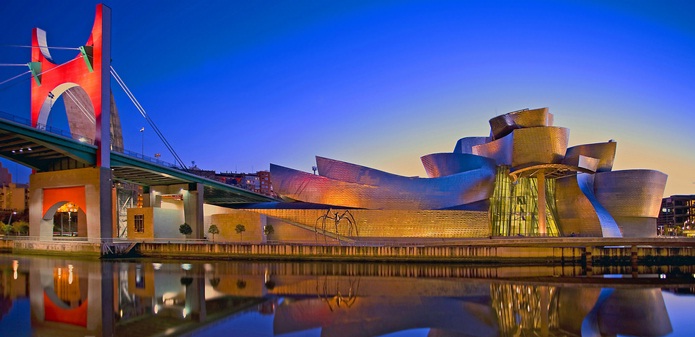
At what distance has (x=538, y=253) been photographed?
32.5m

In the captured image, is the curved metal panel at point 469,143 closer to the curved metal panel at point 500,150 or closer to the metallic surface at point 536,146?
the curved metal panel at point 500,150

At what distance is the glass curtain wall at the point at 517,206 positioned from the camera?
1713 inches

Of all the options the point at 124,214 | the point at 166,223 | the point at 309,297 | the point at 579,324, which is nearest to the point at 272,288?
the point at 309,297

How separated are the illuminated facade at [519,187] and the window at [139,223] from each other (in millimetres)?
10720

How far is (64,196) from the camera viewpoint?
3956cm

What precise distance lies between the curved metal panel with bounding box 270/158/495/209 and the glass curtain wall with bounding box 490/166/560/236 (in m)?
2.98

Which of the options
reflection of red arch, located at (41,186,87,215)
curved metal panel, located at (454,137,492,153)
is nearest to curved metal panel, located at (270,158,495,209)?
curved metal panel, located at (454,137,492,153)

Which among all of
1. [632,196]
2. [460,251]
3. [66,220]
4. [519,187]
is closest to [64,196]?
[460,251]

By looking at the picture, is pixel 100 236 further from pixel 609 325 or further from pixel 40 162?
pixel 609 325

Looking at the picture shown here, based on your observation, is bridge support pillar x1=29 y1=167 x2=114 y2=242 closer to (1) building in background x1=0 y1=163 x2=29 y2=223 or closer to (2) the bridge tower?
(2) the bridge tower

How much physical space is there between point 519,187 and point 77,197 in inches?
1297

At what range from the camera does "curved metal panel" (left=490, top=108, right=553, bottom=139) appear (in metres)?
41.8

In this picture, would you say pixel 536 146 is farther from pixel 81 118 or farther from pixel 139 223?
pixel 81 118

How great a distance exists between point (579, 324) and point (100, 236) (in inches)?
1215
